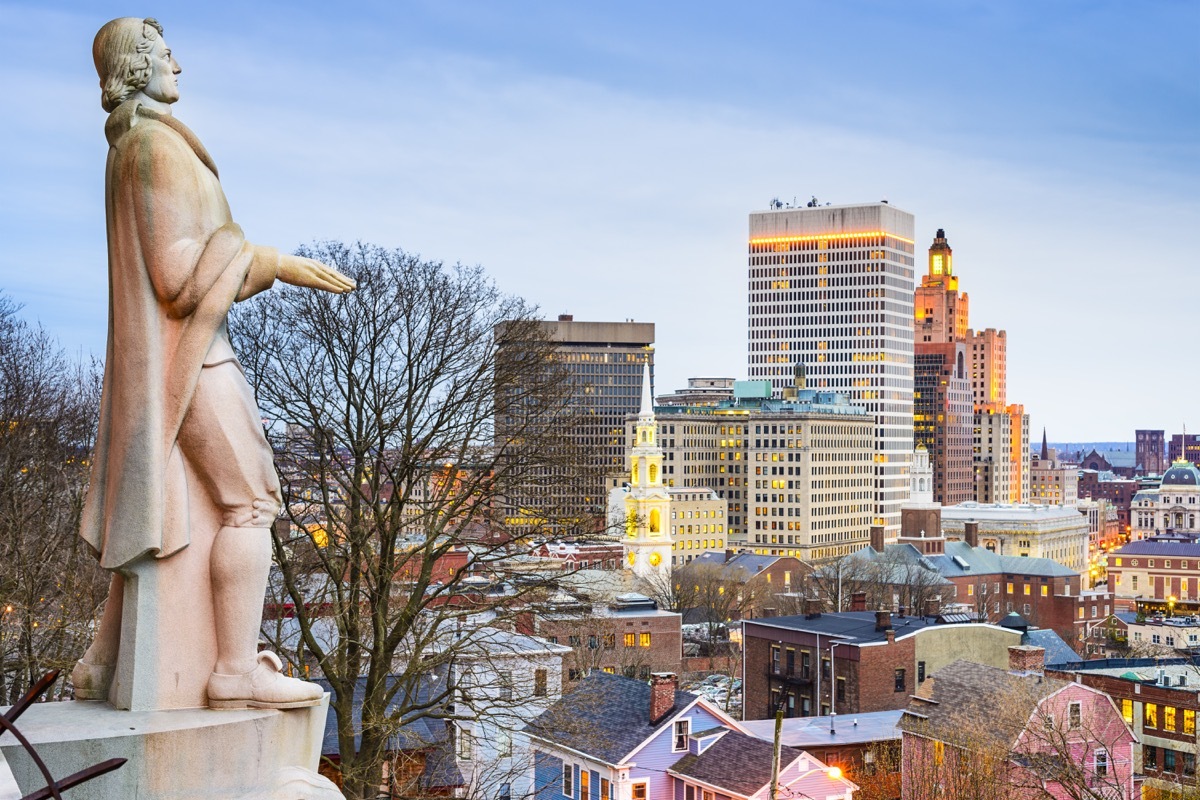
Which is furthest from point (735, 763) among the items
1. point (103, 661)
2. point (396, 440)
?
point (103, 661)

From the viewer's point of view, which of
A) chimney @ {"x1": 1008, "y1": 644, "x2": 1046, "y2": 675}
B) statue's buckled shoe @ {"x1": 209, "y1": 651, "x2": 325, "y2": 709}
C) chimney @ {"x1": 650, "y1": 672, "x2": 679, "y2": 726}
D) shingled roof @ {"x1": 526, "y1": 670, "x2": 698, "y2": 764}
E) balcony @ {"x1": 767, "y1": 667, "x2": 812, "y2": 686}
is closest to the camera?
statue's buckled shoe @ {"x1": 209, "y1": 651, "x2": 325, "y2": 709}

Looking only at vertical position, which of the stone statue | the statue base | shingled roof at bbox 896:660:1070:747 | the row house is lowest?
the row house

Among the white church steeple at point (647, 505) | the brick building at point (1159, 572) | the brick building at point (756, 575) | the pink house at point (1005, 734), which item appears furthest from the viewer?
the brick building at point (1159, 572)

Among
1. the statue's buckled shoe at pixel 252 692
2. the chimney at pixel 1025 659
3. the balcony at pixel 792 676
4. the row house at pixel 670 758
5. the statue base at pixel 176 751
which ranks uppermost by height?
the statue's buckled shoe at pixel 252 692

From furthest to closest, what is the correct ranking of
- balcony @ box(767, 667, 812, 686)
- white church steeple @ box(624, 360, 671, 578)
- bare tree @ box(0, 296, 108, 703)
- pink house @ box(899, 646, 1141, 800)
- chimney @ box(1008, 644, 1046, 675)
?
white church steeple @ box(624, 360, 671, 578), balcony @ box(767, 667, 812, 686), chimney @ box(1008, 644, 1046, 675), pink house @ box(899, 646, 1141, 800), bare tree @ box(0, 296, 108, 703)

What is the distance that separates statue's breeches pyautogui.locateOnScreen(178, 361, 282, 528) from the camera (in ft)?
26.0

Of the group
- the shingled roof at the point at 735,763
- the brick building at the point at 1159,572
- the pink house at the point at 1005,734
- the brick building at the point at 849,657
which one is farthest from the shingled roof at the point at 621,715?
the brick building at the point at 1159,572

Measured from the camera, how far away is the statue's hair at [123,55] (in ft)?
26.7

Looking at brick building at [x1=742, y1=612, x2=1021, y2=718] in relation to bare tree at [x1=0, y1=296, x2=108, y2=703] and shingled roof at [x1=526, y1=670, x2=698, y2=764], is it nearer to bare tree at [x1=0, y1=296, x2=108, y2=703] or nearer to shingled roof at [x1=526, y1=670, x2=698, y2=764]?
shingled roof at [x1=526, y1=670, x2=698, y2=764]

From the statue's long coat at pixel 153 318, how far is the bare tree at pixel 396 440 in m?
17.1

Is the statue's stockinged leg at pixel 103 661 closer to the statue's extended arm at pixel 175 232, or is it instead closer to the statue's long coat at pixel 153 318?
the statue's long coat at pixel 153 318

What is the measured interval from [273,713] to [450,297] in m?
22.2

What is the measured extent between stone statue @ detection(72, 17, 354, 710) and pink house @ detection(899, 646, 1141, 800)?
110ft

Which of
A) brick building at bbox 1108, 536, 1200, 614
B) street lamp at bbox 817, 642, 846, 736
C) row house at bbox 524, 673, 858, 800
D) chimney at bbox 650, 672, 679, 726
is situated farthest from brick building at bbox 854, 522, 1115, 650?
chimney at bbox 650, 672, 679, 726
